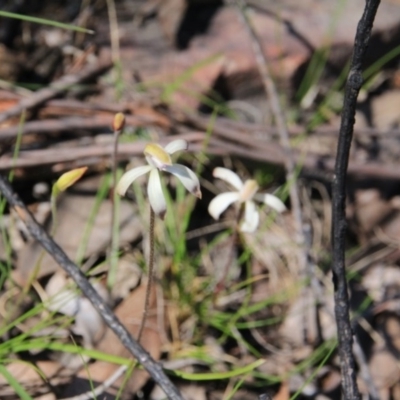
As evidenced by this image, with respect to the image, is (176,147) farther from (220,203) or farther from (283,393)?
(283,393)

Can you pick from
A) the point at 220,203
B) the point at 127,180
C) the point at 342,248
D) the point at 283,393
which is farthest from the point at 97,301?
the point at 283,393

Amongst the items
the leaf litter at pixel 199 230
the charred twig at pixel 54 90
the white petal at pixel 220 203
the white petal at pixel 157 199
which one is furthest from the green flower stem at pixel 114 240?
the white petal at pixel 157 199

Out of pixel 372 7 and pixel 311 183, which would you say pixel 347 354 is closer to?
pixel 372 7

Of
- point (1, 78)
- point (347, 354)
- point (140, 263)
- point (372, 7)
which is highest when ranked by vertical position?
point (372, 7)

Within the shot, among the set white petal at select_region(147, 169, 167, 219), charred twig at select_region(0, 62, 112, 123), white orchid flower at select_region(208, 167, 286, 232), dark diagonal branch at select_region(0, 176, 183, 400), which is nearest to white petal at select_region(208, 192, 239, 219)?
white orchid flower at select_region(208, 167, 286, 232)

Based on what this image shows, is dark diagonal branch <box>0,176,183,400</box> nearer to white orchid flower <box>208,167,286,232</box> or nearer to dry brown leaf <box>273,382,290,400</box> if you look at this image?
white orchid flower <box>208,167,286,232</box>

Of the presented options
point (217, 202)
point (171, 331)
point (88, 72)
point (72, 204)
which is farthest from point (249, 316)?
point (88, 72)
